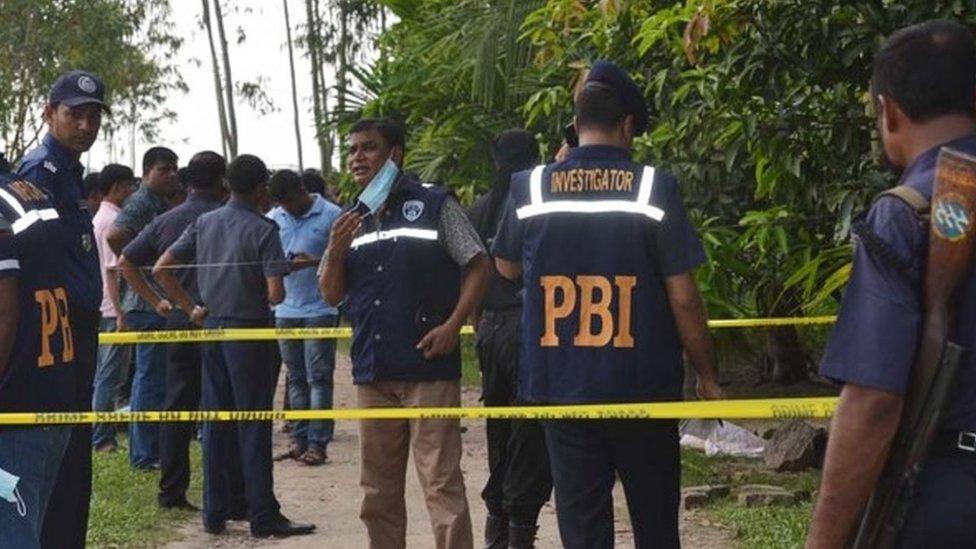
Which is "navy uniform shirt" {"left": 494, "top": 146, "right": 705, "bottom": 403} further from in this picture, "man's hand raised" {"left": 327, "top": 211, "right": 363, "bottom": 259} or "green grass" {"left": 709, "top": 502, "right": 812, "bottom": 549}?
"green grass" {"left": 709, "top": 502, "right": 812, "bottom": 549}

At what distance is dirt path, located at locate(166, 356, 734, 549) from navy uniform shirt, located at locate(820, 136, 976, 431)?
5.21 m

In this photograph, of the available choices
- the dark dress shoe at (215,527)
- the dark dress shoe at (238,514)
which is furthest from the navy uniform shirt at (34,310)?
the dark dress shoe at (238,514)

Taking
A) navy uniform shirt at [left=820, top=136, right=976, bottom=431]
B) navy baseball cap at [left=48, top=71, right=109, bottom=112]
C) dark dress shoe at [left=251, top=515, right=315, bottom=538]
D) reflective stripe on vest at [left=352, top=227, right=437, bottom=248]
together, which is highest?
navy baseball cap at [left=48, top=71, right=109, bottom=112]

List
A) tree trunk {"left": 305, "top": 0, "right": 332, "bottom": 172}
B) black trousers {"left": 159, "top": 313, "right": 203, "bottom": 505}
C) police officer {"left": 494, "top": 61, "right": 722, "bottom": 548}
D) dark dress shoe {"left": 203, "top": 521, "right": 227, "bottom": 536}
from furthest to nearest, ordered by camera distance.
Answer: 1. tree trunk {"left": 305, "top": 0, "right": 332, "bottom": 172}
2. black trousers {"left": 159, "top": 313, "right": 203, "bottom": 505}
3. dark dress shoe {"left": 203, "top": 521, "right": 227, "bottom": 536}
4. police officer {"left": 494, "top": 61, "right": 722, "bottom": 548}

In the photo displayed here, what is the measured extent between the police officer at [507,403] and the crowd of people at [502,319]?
1 cm

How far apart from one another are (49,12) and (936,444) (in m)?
30.5

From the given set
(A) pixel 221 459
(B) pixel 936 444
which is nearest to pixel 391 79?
(A) pixel 221 459

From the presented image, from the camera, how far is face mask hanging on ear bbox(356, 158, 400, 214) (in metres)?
7.16

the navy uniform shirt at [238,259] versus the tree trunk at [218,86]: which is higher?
the tree trunk at [218,86]

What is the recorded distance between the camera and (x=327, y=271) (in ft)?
23.6

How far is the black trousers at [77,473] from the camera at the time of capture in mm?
6770

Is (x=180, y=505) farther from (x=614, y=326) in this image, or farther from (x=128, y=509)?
(x=614, y=326)

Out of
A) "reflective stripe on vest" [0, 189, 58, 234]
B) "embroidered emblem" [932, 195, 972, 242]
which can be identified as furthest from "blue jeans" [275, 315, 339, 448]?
"embroidered emblem" [932, 195, 972, 242]

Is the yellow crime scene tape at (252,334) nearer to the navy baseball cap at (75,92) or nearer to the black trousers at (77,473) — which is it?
the black trousers at (77,473)
